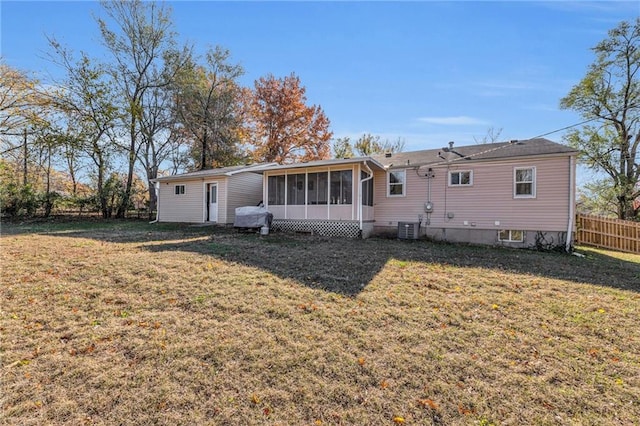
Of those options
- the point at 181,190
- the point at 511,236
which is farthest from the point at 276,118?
the point at 511,236

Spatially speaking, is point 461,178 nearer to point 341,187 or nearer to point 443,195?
point 443,195

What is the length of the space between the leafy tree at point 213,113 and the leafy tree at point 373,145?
1229cm

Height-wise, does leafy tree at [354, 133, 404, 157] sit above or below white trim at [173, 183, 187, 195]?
above

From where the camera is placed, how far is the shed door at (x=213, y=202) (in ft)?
50.4

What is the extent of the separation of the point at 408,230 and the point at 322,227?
139 inches

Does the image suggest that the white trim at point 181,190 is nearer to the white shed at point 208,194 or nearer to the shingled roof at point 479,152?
the white shed at point 208,194

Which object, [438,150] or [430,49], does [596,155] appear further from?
[430,49]

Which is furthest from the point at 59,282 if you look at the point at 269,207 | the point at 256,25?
the point at 256,25

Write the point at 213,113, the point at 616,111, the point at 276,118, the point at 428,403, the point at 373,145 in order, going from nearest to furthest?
the point at 428,403, the point at 616,111, the point at 213,113, the point at 276,118, the point at 373,145

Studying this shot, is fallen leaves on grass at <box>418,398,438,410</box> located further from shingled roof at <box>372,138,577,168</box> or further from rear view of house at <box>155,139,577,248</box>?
shingled roof at <box>372,138,577,168</box>

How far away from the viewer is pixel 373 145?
30.3 meters

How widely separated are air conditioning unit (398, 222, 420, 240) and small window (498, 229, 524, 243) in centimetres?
293

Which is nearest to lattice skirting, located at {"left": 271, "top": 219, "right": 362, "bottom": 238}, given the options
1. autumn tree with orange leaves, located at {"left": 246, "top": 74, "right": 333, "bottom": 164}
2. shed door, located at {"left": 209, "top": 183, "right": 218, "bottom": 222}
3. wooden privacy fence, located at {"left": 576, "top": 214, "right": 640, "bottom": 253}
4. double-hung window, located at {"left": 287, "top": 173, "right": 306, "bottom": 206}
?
double-hung window, located at {"left": 287, "top": 173, "right": 306, "bottom": 206}

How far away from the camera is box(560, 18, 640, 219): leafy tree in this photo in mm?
15828
